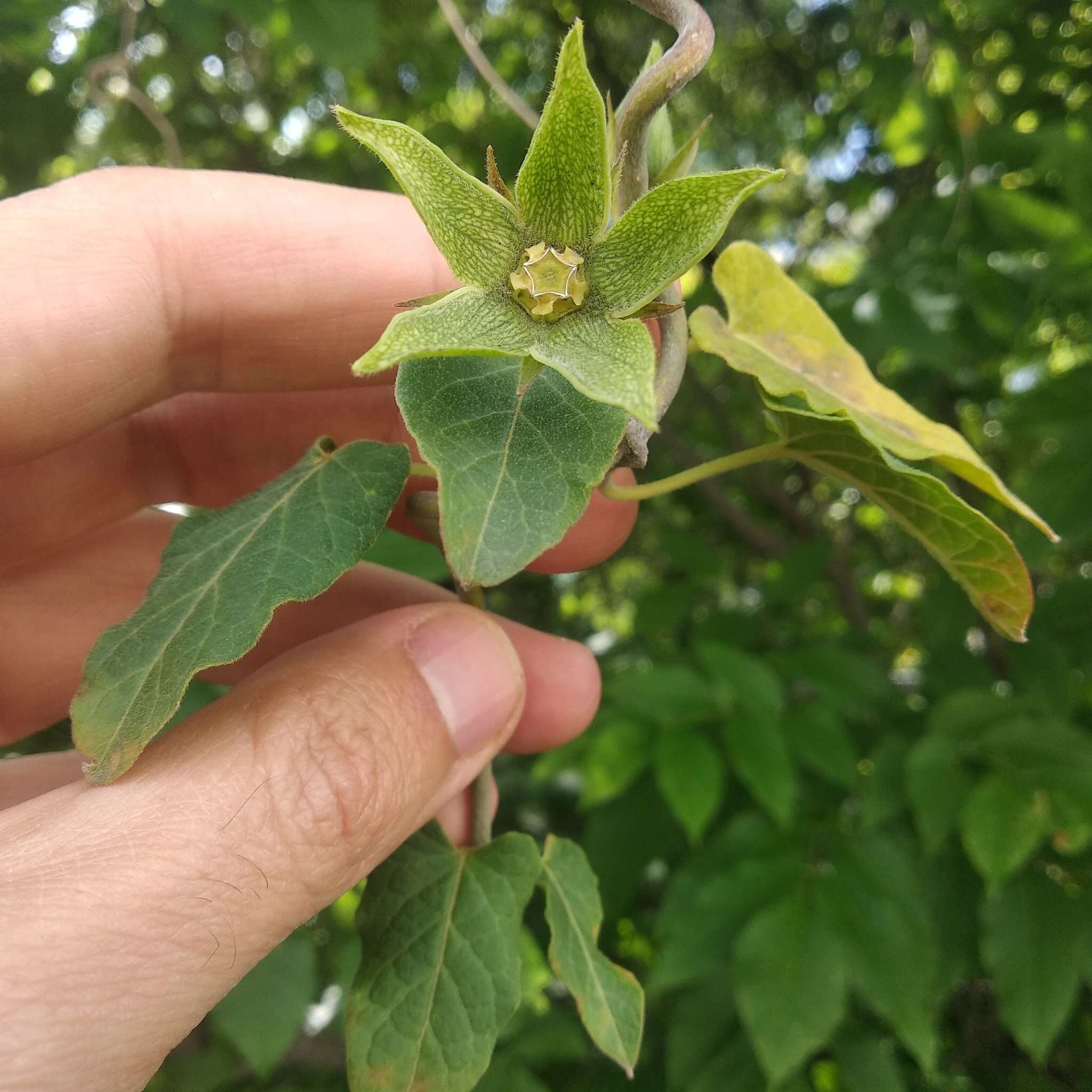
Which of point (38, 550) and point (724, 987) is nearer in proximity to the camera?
point (38, 550)


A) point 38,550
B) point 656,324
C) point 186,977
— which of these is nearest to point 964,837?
point 656,324

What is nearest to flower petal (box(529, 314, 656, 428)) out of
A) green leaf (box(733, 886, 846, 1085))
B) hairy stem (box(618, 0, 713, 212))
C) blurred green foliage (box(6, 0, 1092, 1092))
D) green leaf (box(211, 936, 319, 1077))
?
hairy stem (box(618, 0, 713, 212))

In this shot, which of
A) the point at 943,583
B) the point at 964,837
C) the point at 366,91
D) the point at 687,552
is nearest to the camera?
the point at 964,837

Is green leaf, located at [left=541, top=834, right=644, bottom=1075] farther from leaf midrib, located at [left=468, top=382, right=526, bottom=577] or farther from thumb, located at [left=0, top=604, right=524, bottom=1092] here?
leaf midrib, located at [left=468, top=382, right=526, bottom=577]

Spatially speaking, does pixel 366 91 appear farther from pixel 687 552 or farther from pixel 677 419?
pixel 687 552

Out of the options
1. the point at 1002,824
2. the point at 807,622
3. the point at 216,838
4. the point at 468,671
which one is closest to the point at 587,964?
the point at 468,671

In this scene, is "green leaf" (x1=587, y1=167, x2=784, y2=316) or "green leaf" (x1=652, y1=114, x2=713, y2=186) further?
"green leaf" (x1=652, y1=114, x2=713, y2=186)
